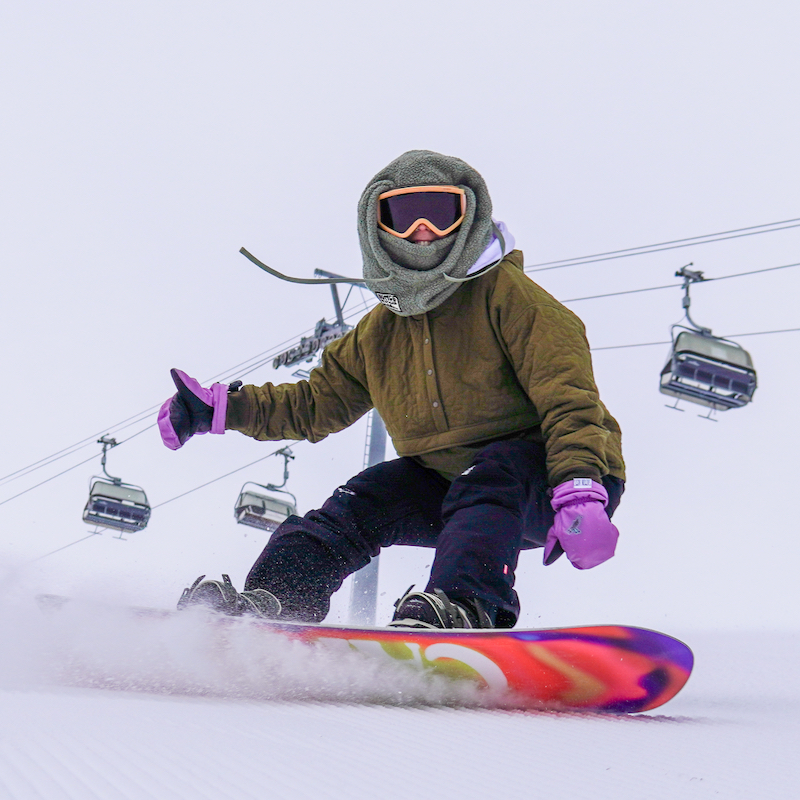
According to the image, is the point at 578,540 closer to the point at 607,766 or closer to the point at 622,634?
the point at 622,634

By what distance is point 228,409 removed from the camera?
2.05 m

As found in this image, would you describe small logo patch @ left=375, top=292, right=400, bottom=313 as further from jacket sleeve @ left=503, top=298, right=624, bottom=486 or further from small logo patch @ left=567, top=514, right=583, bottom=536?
small logo patch @ left=567, top=514, right=583, bottom=536

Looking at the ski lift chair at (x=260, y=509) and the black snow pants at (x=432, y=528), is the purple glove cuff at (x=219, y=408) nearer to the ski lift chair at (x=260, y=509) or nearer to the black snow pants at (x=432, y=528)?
the black snow pants at (x=432, y=528)

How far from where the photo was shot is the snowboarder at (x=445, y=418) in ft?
5.13

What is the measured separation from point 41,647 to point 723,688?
1687 millimetres

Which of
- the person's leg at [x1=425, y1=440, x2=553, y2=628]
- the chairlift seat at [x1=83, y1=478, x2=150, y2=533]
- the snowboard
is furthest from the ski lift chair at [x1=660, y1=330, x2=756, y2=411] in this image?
the chairlift seat at [x1=83, y1=478, x2=150, y2=533]

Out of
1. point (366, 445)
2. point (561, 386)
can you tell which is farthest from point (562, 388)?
point (366, 445)

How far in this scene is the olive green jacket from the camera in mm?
1657

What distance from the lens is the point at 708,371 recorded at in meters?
5.66

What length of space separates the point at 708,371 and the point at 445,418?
4.30 metres

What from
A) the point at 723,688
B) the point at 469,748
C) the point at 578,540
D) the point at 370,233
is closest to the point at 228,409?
the point at 370,233

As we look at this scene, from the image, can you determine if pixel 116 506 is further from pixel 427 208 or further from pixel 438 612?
pixel 438 612

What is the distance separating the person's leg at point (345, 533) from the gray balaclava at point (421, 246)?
1.32ft

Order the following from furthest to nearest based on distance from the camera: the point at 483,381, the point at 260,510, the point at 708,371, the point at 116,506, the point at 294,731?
the point at 116,506, the point at 260,510, the point at 708,371, the point at 483,381, the point at 294,731
